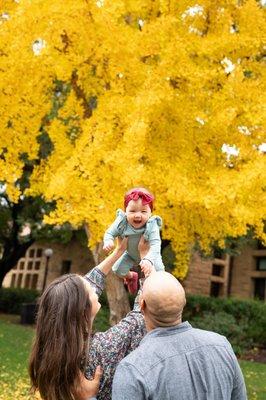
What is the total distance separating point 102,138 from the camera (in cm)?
799

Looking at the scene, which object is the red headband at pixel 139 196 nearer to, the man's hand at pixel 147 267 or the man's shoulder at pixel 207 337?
the man's hand at pixel 147 267

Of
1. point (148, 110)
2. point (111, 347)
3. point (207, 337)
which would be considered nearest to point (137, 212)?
point (111, 347)

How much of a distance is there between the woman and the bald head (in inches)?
12.0

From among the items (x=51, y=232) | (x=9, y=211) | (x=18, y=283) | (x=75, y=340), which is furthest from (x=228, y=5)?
(x=18, y=283)

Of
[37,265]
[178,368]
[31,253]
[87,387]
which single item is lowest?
[87,387]

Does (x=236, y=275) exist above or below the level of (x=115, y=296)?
above

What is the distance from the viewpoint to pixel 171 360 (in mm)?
2172

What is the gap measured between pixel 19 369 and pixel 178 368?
8.74 metres

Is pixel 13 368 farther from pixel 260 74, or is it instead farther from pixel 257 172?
pixel 260 74

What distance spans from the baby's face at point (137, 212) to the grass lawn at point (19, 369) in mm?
3273

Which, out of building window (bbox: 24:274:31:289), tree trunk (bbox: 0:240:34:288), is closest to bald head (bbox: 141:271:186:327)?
tree trunk (bbox: 0:240:34:288)

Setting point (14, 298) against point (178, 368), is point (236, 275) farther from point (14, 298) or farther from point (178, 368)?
point (178, 368)

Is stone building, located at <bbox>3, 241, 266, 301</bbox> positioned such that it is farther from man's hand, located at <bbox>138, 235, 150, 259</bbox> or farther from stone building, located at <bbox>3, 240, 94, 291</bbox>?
man's hand, located at <bbox>138, 235, 150, 259</bbox>

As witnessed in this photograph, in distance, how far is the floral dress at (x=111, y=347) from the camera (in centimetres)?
241
